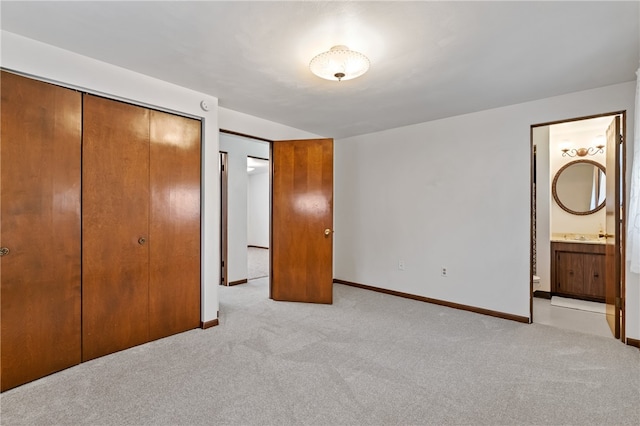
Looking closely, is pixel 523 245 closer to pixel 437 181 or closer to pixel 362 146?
pixel 437 181

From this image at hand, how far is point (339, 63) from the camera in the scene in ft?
7.16

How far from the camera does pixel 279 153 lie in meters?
4.18

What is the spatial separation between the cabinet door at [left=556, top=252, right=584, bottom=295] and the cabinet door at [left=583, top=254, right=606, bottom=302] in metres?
0.05

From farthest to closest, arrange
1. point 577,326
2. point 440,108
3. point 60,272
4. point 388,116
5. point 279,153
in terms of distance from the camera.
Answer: point 279,153 → point 388,116 → point 440,108 → point 577,326 → point 60,272

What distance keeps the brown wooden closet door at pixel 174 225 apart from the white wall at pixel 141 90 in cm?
8

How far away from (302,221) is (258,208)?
6306 mm

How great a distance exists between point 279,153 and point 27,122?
2.52 metres

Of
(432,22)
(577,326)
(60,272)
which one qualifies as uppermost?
(432,22)

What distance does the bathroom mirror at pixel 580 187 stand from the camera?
450cm

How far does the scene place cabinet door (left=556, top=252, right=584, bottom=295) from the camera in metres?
4.34

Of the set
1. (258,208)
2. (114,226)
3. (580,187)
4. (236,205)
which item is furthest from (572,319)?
(258,208)

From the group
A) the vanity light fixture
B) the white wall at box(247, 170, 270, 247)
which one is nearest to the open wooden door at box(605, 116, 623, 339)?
the vanity light fixture

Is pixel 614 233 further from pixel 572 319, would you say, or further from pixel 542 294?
pixel 542 294

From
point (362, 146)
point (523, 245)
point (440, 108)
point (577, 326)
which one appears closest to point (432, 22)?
point (440, 108)
